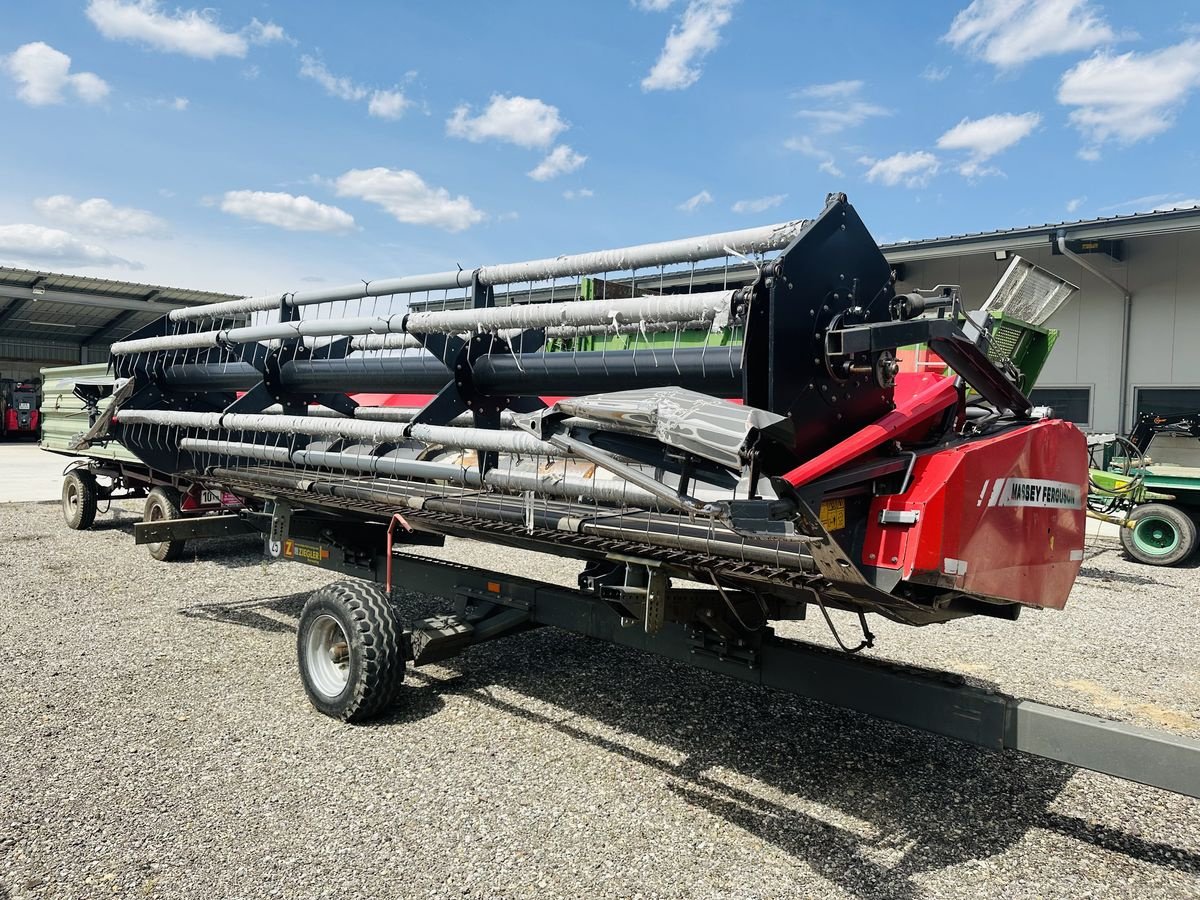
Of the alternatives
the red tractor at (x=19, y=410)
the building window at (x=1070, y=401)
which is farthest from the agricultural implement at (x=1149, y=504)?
the red tractor at (x=19, y=410)

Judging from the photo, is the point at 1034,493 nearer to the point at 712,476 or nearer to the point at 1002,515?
the point at 1002,515

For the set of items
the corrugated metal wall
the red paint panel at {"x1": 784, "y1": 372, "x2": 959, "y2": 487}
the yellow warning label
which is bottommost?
the yellow warning label

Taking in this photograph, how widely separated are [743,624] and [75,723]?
337 centimetres

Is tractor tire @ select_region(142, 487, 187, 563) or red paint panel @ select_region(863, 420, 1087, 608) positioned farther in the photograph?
tractor tire @ select_region(142, 487, 187, 563)

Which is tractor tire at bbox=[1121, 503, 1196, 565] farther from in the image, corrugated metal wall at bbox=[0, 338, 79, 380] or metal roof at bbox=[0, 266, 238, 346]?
corrugated metal wall at bbox=[0, 338, 79, 380]

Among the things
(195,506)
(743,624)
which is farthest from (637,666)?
(195,506)

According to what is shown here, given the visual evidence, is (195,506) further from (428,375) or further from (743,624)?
(743,624)

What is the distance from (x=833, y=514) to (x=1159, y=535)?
369 inches

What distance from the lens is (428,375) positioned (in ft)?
14.5

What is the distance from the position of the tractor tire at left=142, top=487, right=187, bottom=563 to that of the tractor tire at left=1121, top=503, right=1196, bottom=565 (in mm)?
10547

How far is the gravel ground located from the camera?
9.84 ft

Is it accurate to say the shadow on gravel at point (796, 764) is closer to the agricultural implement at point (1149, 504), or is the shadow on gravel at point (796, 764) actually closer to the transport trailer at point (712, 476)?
the transport trailer at point (712, 476)

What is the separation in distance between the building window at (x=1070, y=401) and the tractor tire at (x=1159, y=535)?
3971 millimetres

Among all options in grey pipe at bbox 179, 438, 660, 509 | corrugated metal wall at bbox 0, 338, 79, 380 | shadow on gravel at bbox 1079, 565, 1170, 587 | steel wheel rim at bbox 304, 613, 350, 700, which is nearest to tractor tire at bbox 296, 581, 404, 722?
steel wheel rim at bbox 304, 613, 350, 700
